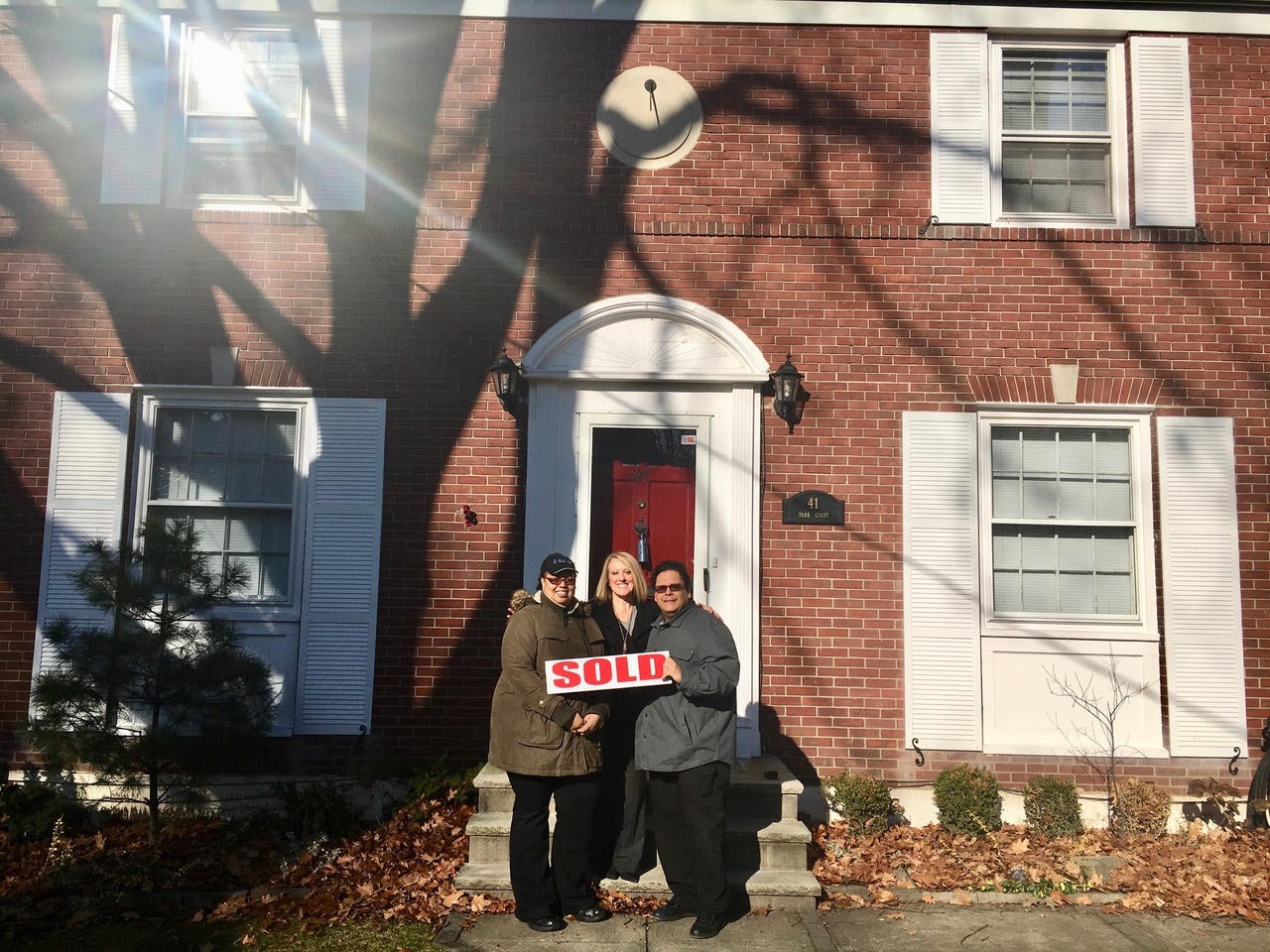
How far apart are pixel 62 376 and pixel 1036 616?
7471 millimetres

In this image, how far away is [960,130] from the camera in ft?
23.6

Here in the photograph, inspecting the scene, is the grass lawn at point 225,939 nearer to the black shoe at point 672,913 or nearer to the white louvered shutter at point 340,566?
the black shoe at point 672,913

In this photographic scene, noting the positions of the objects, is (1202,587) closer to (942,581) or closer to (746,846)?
(942,581)

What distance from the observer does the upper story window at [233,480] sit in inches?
277

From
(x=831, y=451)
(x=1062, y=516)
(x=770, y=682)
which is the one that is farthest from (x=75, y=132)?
(x=1062, y=516)

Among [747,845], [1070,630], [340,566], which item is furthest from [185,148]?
[1070,630]

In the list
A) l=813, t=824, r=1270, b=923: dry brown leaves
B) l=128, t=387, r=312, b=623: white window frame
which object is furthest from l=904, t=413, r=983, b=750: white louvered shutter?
l=128, t=387, r=312, b=623: white window frame

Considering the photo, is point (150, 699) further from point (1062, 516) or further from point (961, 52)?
point (961, 52)

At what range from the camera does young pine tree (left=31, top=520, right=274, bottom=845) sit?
593 centimetres

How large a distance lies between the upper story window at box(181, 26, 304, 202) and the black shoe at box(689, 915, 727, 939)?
5937mm

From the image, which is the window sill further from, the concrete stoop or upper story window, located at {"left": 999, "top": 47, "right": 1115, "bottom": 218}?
upper story window, located at {"left": 999, "top": 47, "right": 1115, "bottom": 218}

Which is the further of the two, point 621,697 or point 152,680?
point 152,680

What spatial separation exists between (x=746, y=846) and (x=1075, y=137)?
585cm

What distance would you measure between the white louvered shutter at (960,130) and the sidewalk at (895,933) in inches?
190
